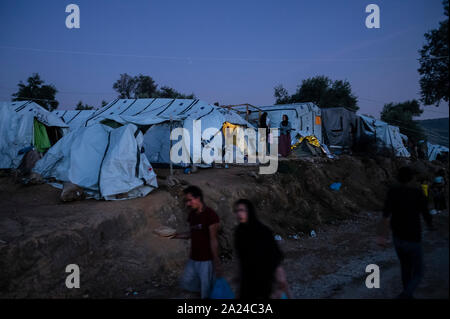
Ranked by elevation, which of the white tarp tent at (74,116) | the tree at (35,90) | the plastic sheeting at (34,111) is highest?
the tree at (35,90)

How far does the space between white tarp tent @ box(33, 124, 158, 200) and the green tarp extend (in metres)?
3.41

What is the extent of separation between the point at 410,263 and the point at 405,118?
3073cm

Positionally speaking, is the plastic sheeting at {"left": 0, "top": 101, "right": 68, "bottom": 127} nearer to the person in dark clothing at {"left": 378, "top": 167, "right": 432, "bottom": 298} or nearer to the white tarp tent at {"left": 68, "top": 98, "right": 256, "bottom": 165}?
the white tarp tent at {"left": 68, "top": 98, "right": 256, "bottom": 165}

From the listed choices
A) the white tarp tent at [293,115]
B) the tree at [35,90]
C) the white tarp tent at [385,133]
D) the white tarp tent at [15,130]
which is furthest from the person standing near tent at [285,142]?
the tree at [35,90]

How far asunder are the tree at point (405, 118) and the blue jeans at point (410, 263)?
21820mm

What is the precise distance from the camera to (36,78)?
3112 centimetres

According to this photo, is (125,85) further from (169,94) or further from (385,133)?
(385,133)

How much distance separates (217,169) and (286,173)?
2756 millimetres

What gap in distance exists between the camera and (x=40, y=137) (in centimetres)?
1248

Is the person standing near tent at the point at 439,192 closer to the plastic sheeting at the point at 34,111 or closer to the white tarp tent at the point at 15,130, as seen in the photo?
the white tarp tent at the point at 15,130

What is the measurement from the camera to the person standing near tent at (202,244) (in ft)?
12.3

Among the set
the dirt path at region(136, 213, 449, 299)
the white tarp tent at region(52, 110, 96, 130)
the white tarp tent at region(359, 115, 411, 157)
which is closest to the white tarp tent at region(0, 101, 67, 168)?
the white tarp tent at region(52, 110, 96, 130)
